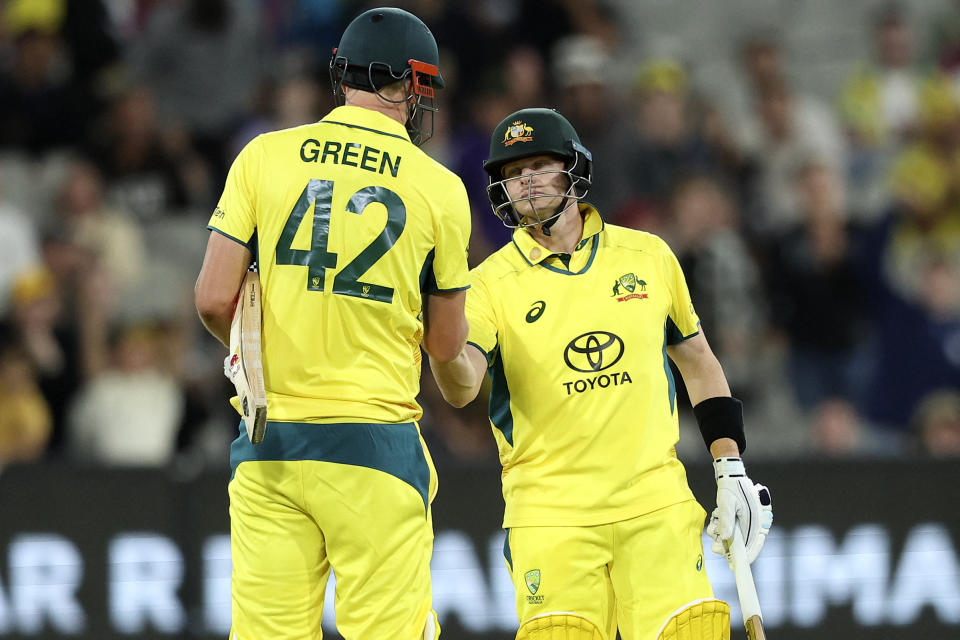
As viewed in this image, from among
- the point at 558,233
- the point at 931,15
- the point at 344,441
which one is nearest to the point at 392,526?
the point at 344,441

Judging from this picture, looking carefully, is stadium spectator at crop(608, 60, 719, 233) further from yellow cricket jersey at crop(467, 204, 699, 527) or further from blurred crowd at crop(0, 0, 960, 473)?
yellow cricket jersey at crop(467, 204, 699, 527)

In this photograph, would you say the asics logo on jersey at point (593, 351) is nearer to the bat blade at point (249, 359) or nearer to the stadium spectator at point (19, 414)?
the bat blade at point (249, 359)

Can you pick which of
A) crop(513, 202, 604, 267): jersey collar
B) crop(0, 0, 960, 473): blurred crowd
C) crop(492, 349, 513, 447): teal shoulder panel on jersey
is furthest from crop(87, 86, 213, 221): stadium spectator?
crop(492, 349, 513, 447): teal shoulder panel on jersey

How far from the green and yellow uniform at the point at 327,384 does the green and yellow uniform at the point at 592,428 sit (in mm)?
735

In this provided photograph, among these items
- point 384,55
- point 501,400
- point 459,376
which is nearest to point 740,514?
point 501,400

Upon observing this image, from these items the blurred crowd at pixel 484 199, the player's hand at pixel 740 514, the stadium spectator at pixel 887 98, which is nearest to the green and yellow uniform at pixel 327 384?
the player's hand at pixel 740 514

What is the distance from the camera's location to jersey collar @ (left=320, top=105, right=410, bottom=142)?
4.46 meters

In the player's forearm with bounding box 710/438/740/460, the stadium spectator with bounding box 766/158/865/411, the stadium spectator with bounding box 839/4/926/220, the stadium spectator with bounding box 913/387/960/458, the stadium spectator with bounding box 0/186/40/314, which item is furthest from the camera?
the stadium spectator with bounding box 839/4/926/220

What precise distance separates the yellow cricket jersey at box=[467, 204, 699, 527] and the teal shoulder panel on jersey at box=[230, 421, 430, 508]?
734 millimetres

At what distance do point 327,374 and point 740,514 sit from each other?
1.70m

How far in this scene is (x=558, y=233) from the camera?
526cm

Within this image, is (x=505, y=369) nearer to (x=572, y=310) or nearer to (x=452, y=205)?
(x=572, y=310)

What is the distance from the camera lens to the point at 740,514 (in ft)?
16.7

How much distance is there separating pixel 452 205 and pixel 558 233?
0.87m
